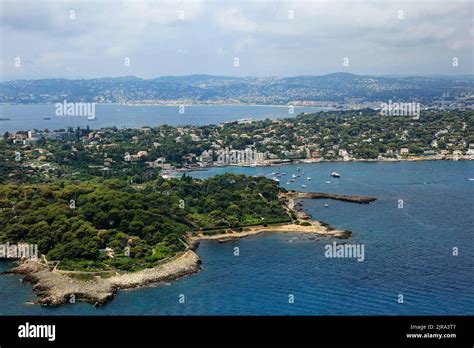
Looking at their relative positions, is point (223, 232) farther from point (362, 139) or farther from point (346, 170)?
point (362, 139)

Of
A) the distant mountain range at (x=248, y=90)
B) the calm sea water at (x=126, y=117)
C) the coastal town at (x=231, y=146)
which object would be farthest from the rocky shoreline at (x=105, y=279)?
the distant mountain range at (x=248, y=90)

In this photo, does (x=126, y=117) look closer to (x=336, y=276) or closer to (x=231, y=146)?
(x=231, y=146)

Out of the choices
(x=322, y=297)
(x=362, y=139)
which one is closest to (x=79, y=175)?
(x=322, y=297)

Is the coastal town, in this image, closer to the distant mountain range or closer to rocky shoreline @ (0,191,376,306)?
rocky shoreline @ (0,191,376,306)

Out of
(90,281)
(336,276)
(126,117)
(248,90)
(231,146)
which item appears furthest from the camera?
(248,90)

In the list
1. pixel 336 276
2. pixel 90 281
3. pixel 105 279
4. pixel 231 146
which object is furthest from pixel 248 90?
pixel 90 281

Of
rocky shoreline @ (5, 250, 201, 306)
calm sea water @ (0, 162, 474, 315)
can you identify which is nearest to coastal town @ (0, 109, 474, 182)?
calm sea water @ (0, 162, 474, 315)
